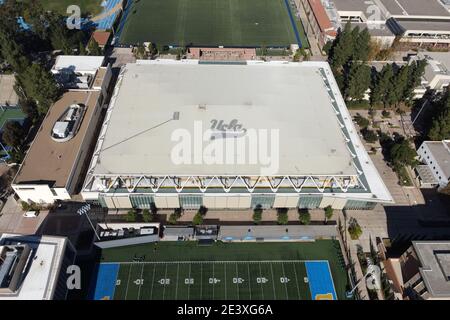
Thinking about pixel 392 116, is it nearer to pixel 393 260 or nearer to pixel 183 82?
pixel 393 260

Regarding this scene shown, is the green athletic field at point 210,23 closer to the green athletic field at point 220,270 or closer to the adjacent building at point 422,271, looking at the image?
the green athletic field at point 220,270

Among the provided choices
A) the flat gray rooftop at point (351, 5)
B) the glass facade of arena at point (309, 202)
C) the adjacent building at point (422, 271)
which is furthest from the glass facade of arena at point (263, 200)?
the flat gray rooftop at point (351, 5)

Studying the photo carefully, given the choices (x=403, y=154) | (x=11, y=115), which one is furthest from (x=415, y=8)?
(x=11, y=115)

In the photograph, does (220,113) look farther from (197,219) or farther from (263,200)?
(197,219)

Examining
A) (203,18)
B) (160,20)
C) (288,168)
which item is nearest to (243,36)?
(203,18)

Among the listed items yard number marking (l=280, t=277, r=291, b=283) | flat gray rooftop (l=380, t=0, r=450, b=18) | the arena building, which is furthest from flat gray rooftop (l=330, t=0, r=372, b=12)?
yard number marking (l=280, t=277, r=291, b=283)
